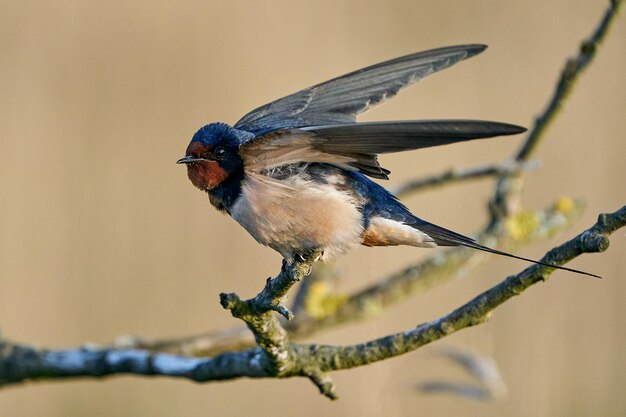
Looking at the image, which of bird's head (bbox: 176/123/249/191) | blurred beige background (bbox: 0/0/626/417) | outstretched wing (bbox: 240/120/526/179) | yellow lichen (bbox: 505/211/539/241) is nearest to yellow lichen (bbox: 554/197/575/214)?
yellow lichen (bbox: 505/211/539/241)

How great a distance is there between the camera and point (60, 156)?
4.43 metres

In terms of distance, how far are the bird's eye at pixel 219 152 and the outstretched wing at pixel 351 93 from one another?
0.17m

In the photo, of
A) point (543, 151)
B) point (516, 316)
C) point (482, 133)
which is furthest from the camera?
point (543, 151)

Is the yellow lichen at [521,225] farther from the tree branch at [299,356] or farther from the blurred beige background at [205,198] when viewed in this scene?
the tree branch at [299,356]

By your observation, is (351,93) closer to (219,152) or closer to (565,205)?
(219,152)

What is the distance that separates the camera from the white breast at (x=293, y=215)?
7.45ft

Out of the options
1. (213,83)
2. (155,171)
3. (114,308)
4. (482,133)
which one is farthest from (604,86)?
(482,133)

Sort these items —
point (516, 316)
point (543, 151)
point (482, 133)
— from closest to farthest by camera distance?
point (482, 133)
point (516, 316)
point (543, 151)

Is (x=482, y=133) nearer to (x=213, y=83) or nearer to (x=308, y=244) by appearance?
(x=308, y=244)

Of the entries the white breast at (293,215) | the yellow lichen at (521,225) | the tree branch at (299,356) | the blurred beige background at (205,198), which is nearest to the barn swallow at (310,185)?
the white breast at (293,215)

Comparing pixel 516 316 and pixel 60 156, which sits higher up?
pixel 60 156

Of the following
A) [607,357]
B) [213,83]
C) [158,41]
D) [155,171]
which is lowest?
[607,357]

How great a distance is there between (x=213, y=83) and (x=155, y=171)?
55cm

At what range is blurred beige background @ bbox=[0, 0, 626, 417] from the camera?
3844 millimetres
